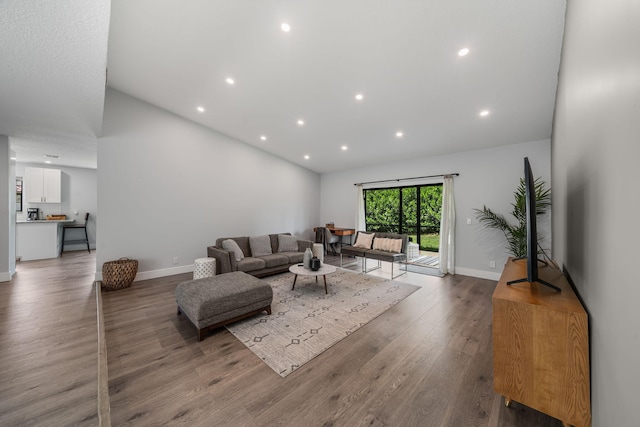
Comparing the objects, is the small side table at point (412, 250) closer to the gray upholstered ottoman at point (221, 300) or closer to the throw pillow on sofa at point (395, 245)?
the throw pillow on sofa at point (395, 245)

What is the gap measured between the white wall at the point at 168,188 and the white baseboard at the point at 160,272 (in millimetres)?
15

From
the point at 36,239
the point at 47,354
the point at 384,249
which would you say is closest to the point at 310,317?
the point at 47,354

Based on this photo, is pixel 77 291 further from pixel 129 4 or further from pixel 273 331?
pixel 129 4

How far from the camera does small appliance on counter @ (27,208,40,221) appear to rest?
6.00m

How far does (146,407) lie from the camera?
4.96ft

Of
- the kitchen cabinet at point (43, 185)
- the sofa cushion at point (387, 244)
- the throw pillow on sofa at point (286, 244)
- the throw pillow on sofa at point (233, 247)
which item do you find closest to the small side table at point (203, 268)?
the throw pillow on sofa at point (233, 247)

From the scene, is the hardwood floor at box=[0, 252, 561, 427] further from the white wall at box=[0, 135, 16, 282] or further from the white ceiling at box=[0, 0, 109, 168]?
the white ceiling at box=[0, 0, 109, 168]

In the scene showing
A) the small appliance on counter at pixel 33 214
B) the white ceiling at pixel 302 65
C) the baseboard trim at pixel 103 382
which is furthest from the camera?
the small appliance on counter at pixel 33 214

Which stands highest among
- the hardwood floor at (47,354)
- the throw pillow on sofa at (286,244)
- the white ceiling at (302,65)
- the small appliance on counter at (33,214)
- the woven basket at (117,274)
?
the white ceiling at (302,65)

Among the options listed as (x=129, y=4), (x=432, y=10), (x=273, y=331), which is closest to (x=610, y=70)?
(x=432, y=10)

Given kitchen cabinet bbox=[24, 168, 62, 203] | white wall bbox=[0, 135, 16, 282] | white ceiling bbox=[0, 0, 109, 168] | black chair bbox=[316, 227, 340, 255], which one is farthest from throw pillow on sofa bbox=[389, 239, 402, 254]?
kitchen cabinet bbox=[24, 168, 62, 203]

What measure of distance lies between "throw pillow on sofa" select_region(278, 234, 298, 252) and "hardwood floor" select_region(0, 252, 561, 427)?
264 cm

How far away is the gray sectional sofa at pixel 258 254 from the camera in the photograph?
13.2 ft

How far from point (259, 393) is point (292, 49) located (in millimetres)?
3374
